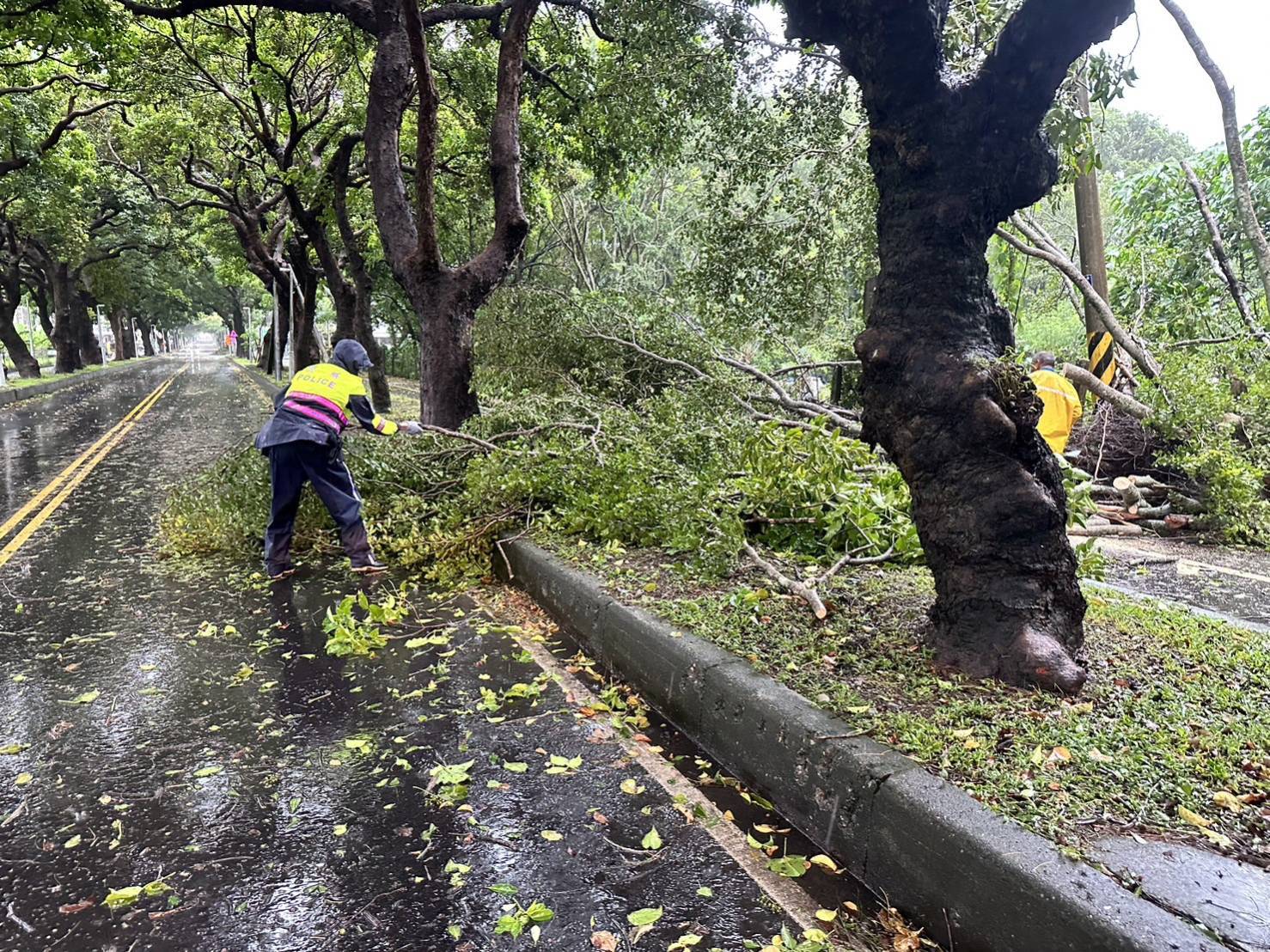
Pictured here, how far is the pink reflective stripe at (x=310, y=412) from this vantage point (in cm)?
612

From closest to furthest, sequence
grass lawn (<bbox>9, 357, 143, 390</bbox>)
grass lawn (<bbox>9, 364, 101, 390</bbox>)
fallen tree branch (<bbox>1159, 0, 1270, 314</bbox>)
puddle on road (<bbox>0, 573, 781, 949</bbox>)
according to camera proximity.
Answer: puddle on road (<bbox>0, 573, 781, 949</bbox>) < fallen tree branch (<bbox>1159, 0, 1270, 314</bbox>) < grass lawn (<bbox>9, 364, 101, 390</bbox>) < grass lawn (<bbox>9, 357, 143, 390</bbox>)

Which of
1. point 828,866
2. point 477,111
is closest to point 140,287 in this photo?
point 477,111

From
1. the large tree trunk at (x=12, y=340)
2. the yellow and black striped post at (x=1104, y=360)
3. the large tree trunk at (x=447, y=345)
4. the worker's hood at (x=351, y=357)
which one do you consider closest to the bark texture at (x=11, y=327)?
the large tree trunk at (x=12, y=340)

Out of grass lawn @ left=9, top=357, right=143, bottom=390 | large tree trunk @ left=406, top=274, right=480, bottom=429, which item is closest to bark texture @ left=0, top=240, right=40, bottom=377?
grass lawn @ left=9, top=357, right=143, bottom=390

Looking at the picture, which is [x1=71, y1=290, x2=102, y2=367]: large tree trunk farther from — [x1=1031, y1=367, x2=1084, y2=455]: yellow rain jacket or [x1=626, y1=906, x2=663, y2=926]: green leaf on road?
[x1=626, y1=906, x2=663, y2=926]: green leaf on road

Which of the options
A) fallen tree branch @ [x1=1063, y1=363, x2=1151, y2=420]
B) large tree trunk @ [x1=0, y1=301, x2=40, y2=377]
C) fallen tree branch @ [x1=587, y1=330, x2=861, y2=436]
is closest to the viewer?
fallen tree branch @ [x1=1063, y1=363, x2=1151, y2=420]

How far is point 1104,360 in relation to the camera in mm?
8828

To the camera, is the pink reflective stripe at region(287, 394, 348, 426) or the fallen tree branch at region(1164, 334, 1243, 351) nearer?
the pink reflective stripe at region(287, 394, 348, 426)

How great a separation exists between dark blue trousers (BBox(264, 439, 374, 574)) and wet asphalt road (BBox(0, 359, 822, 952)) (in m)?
0.81

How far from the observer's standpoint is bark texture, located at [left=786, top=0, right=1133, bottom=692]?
3100mm

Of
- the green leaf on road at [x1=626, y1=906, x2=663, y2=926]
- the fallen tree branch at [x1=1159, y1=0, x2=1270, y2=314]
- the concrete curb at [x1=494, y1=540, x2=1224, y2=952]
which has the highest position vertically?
the fallen tree branch at [x1=1159, y1=0, x2=1270, y2=314]

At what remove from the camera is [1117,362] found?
8711 mm

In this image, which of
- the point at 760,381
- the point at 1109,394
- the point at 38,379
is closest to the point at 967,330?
the point at 760,381

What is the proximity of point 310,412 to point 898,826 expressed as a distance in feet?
16.9
